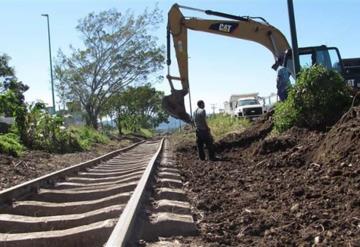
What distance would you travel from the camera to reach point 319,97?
1341 centimetres

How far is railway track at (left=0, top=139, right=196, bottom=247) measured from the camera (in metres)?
5.59

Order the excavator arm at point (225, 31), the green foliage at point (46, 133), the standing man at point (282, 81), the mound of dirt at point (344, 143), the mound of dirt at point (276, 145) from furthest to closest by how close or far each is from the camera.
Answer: the green foliage at point (46, 133), the excavator arm at point (225, 31), the standing man at point (282, 81), the mound of dirt at point (276, 145), the mound of dirt at point (344, 143)

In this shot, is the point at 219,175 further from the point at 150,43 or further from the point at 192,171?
the point at 150,43

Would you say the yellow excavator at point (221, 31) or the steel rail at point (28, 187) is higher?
the yellow excavator at point (221, 31)

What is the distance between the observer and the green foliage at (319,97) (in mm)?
13391

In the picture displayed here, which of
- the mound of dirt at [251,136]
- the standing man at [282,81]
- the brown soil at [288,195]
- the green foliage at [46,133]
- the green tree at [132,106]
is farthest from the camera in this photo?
the green tree at [132,106]

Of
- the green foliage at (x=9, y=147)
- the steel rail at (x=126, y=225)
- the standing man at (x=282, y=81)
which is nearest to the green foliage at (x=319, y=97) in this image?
the standing man at (x=282, y=81)

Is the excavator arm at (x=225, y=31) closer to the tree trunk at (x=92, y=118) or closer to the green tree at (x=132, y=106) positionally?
the green tree at (x=132, y=106)

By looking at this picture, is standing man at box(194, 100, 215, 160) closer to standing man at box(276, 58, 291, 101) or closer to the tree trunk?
standing man at box(276, 58, 291, 101)

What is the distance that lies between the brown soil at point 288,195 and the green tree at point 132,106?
1479 inches

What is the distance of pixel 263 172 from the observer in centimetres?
1048

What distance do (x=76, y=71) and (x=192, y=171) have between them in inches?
1584

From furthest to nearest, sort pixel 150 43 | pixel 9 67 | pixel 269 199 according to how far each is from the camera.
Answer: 1. pixel 9 67
2. pixel 150 43
3. pixel 269 199

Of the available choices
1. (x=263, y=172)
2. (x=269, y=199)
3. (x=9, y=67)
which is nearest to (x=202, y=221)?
(x=269, y=199)
